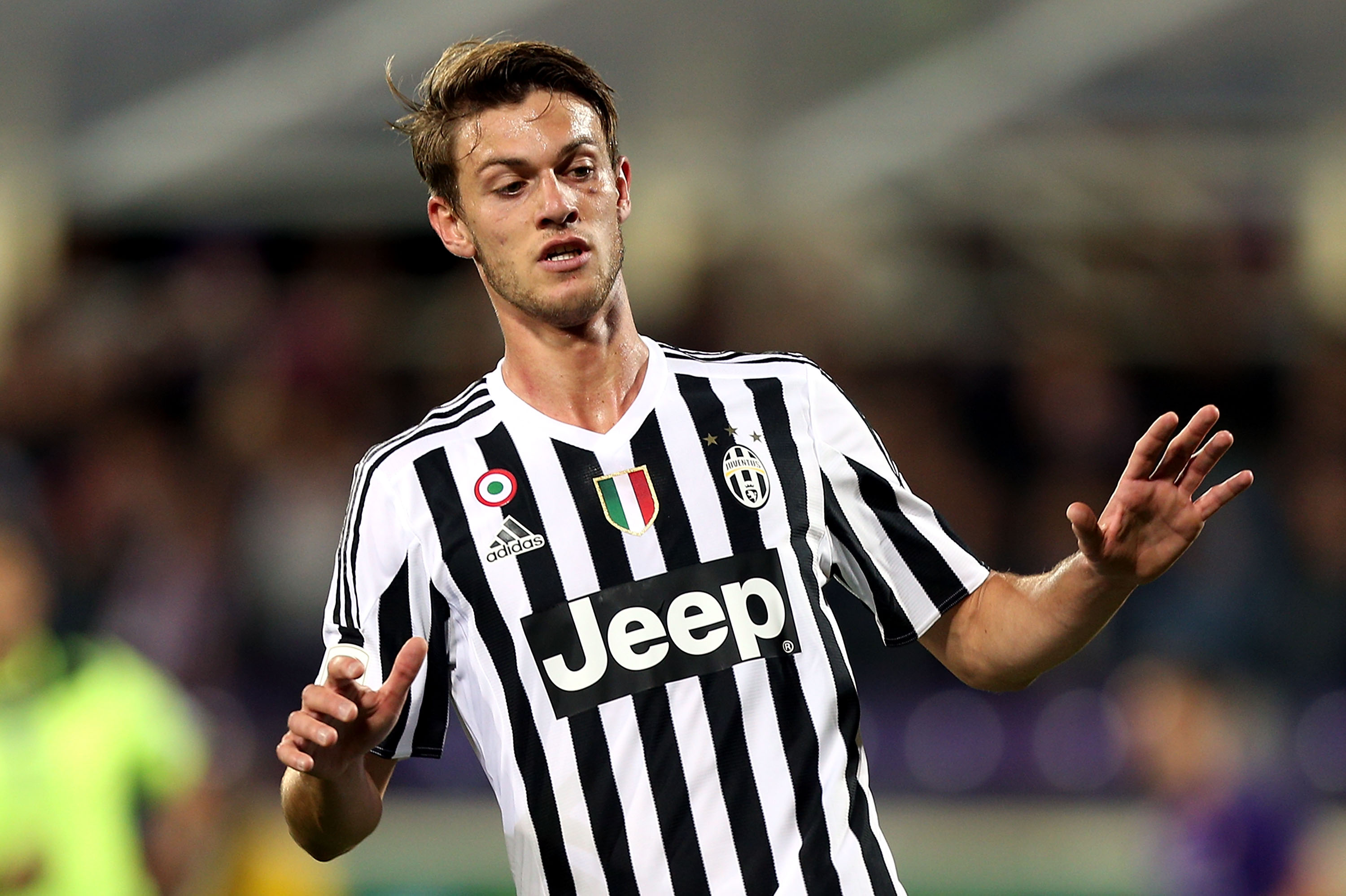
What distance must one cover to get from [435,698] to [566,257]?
2.63 feet

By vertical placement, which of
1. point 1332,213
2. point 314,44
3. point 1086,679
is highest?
point 314,44

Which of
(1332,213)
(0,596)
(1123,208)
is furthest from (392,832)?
(1332,213)

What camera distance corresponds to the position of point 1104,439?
7938mm

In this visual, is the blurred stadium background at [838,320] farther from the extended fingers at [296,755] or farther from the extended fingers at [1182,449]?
the extended fingers at [296,755]

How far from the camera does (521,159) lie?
2.77m

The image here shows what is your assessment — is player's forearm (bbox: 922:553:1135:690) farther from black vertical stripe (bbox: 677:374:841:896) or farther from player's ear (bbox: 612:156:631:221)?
player's ear (bbox: 612:156:631:221)

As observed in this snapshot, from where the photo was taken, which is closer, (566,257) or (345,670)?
(345,670)

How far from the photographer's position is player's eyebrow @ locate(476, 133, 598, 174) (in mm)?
2768

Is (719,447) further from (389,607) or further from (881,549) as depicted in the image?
(389,607)

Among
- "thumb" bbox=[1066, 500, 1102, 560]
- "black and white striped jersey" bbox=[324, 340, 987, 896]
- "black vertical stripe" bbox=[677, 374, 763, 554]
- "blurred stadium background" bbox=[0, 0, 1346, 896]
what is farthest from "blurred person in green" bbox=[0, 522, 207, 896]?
"thumb" bbox=[1066, 500, 1102, 560]

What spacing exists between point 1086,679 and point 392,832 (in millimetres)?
3074

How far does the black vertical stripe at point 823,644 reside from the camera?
8.66ft

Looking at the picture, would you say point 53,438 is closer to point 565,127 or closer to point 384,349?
point 384,349

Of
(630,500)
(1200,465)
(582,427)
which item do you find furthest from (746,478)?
(1200,465)
